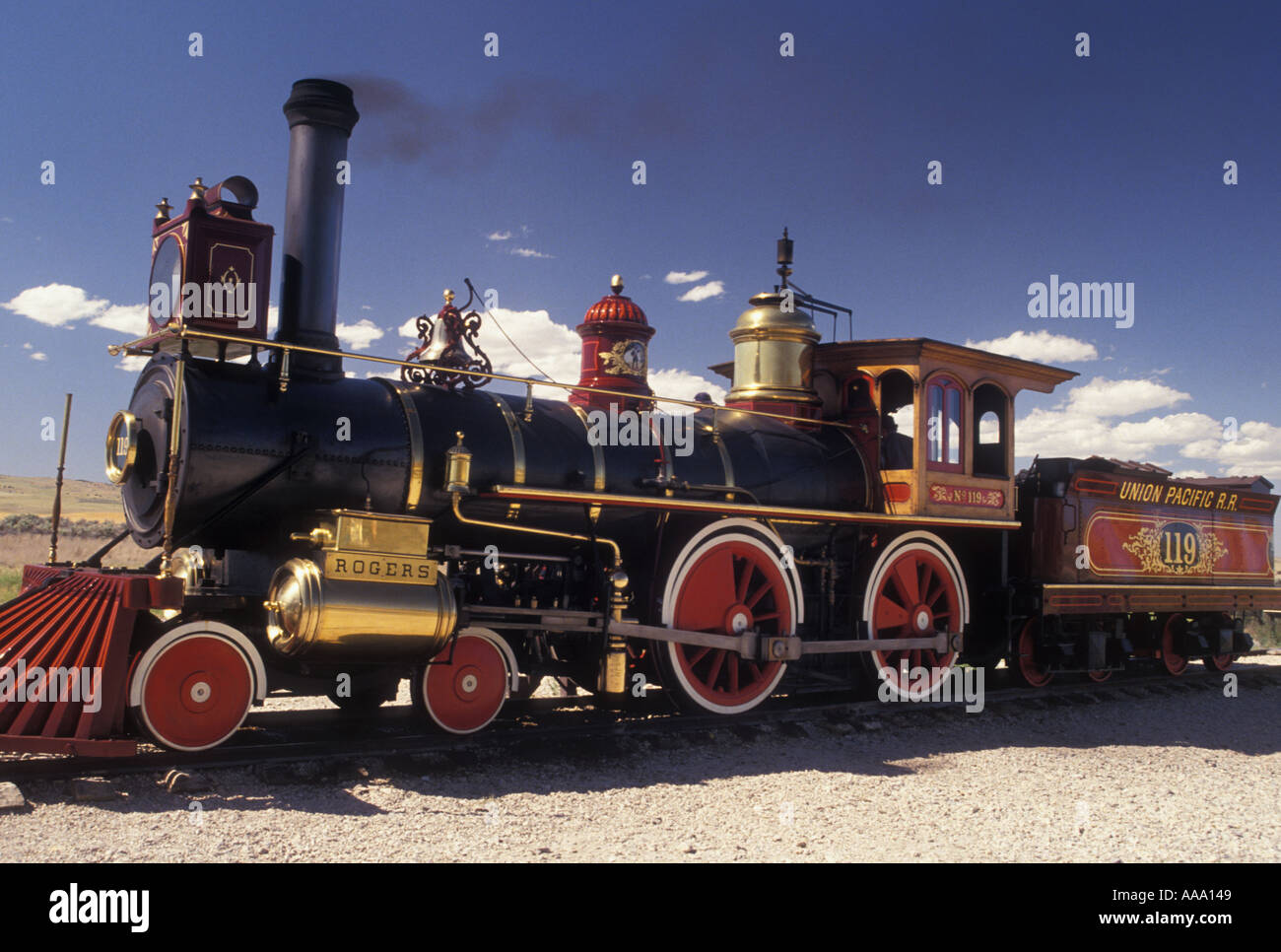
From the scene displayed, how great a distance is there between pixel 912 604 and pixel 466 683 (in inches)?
192

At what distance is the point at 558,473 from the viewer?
301 inches

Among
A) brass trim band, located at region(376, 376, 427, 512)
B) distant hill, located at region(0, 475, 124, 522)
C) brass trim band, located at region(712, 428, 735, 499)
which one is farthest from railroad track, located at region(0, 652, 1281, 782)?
distant hill, located at region(0, 475, 124, 522)

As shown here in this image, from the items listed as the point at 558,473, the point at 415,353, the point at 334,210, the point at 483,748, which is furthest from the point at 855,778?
the point at 334,210

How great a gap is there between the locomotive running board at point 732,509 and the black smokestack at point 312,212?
1605 millimetres

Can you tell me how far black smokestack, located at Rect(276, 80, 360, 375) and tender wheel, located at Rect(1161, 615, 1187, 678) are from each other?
10711 millimetres

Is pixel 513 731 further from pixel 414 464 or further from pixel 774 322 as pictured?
pixel 774 322

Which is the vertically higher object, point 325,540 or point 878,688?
point 325,540

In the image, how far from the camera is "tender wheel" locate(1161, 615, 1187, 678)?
41.5 ft

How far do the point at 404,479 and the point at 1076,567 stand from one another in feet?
25.0

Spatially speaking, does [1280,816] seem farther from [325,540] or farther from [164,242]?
[164,242]

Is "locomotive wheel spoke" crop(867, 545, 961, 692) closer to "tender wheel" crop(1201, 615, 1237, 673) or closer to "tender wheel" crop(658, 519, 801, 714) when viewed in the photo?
"tender wheel" crop(658, 519, 801, 714)

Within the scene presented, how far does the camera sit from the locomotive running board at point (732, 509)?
7.29 m

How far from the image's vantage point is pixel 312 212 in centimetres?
724
